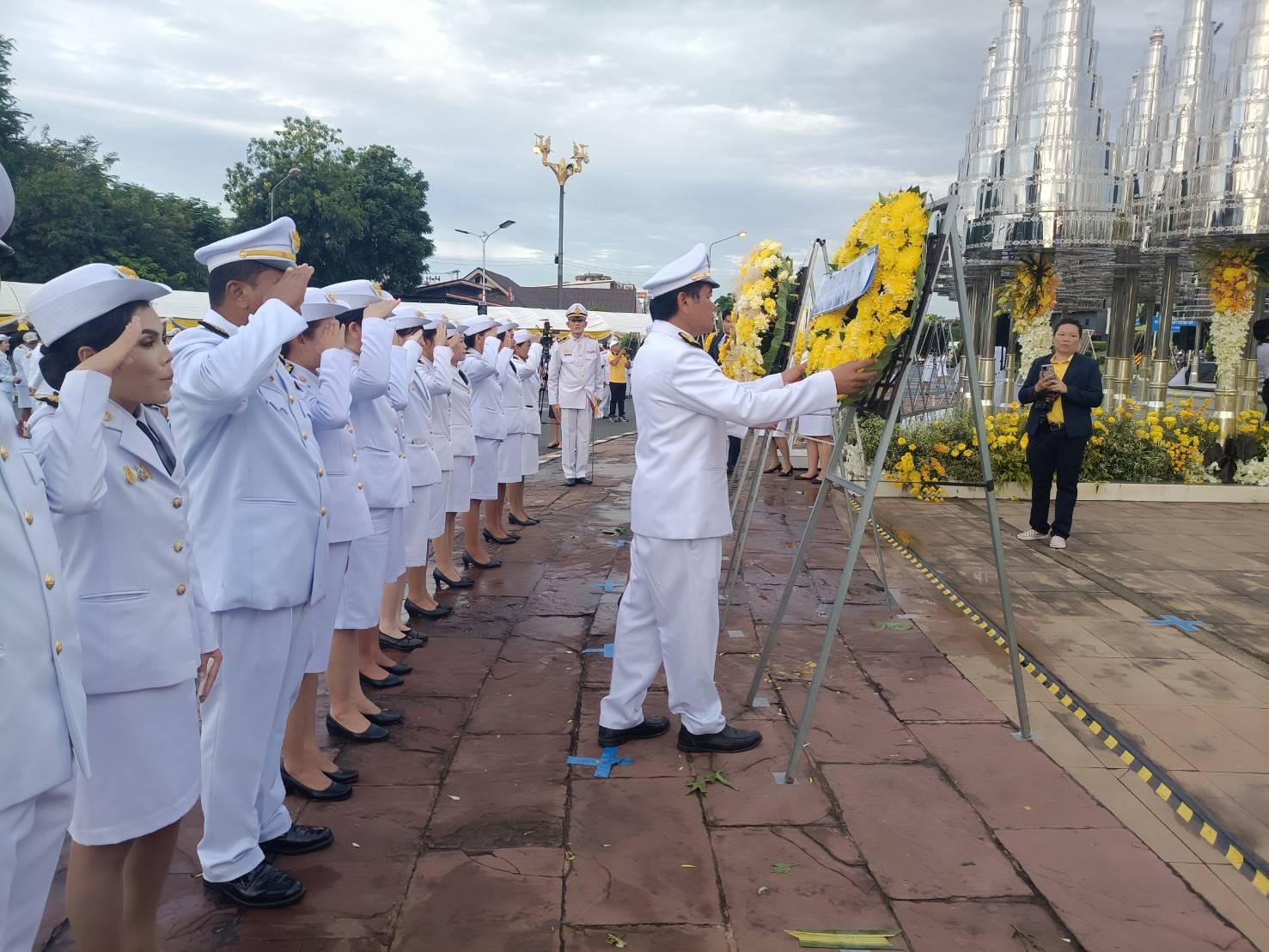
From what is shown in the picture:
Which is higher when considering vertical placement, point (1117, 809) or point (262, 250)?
point (262, 250)

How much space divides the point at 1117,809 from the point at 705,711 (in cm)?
159

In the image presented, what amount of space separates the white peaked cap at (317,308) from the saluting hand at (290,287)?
0.45m

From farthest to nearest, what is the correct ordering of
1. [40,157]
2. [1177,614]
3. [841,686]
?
1. [40,157]
2. [1177,614]
3. [841,686]

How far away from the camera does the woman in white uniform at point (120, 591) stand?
204 cm

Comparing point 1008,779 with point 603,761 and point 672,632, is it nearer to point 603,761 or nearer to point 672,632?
point 672,632

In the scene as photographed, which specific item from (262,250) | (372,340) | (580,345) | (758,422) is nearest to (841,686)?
(758,422)

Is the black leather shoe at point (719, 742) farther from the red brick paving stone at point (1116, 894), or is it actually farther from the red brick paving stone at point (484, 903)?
the red brick paving stone at point (1116, 894)

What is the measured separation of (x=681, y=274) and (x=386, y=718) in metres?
2.37

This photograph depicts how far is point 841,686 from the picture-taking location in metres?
4.65

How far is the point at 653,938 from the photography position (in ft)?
8.59

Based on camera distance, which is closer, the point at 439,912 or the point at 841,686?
the point at 439,912

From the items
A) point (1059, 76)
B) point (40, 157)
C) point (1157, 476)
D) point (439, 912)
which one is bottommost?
point (439, 912)

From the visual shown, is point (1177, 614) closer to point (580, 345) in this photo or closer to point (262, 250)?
point (262, 250)

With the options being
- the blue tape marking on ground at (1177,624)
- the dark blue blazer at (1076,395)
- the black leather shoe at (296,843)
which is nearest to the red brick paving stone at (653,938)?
the black leather shoe at (296,843)
